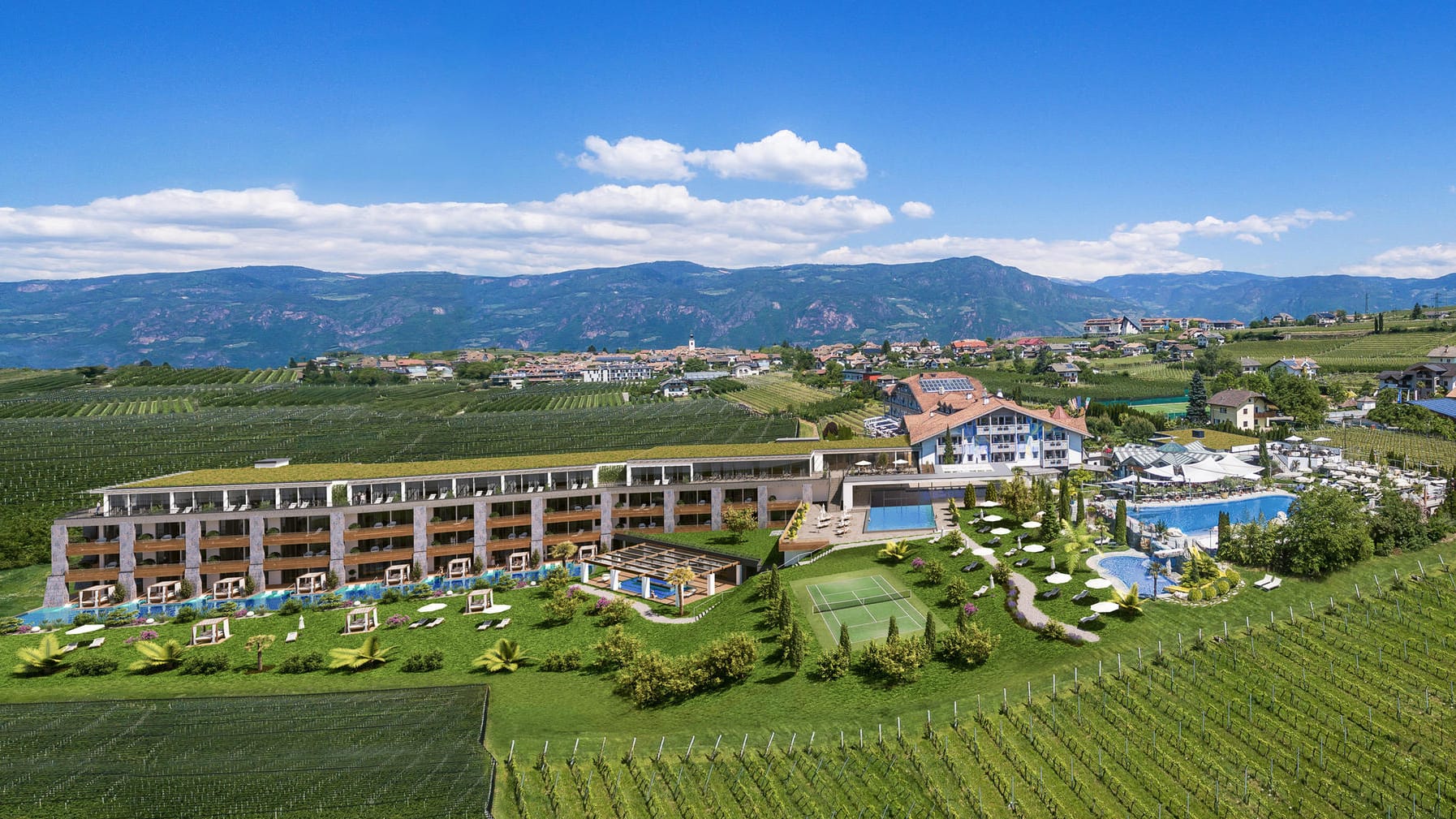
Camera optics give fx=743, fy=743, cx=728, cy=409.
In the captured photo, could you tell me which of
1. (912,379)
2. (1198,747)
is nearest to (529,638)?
(1198,747)

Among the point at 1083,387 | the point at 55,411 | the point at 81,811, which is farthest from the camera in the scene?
the point at 55,411

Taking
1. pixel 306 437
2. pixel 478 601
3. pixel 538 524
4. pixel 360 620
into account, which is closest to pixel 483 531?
pixel 538 524

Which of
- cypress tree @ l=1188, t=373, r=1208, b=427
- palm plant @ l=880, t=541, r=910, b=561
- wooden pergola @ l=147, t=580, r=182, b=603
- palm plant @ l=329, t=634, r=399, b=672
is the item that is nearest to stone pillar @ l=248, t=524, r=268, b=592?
wooden pergola @ l=147, t=580, r=182, b=603

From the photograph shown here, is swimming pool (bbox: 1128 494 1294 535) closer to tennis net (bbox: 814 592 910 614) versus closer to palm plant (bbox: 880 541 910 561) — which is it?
palm plant (bbox: 880 541 910 561)

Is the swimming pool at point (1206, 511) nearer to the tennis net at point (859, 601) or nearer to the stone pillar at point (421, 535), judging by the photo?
the tennis net at point (859, 601)

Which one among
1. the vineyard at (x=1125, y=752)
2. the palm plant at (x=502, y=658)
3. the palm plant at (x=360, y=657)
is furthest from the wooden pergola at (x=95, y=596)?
the vineyard at (x=1125, y=752)

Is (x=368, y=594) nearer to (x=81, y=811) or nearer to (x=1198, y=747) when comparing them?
(x=81, y=811)

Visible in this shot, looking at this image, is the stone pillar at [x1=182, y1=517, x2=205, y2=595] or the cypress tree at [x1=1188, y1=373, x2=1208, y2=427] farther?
the cypress tree at [x1=1188, y1=373, x2=1208, y2=427]
